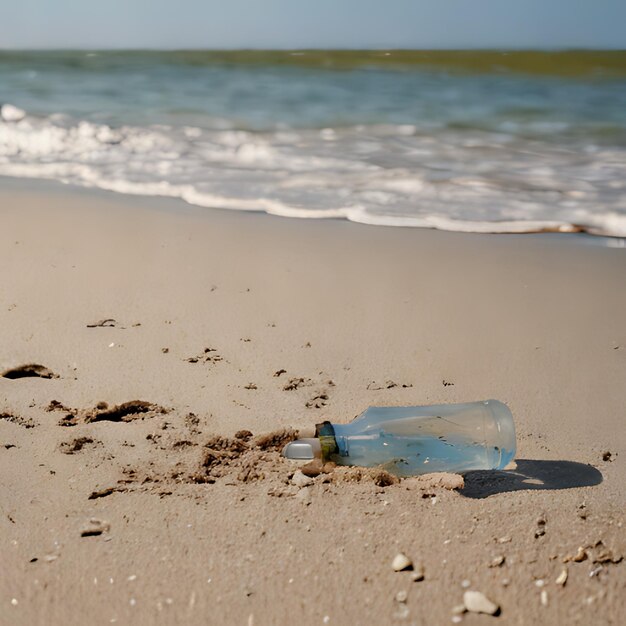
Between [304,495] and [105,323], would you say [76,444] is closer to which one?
[304,495]

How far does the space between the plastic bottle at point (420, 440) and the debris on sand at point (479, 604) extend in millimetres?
362

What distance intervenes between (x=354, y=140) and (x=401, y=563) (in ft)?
16.0

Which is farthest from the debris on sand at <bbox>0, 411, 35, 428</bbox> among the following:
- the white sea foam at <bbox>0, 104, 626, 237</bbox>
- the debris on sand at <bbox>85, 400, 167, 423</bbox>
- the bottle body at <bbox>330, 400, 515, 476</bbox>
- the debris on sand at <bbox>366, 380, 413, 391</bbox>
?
the white sea foam at <bbox>0, 104, 626, 237</bbox>

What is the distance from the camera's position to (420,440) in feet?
5.34

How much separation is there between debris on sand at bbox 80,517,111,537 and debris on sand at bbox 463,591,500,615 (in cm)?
61

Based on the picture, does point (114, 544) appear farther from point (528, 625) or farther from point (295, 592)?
point (528, 625)

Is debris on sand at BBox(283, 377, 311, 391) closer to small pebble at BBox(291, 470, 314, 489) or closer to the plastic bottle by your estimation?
the plastic bottle

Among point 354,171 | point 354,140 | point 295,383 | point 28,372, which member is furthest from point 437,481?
point 354,140

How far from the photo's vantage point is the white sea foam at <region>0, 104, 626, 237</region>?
3.57m

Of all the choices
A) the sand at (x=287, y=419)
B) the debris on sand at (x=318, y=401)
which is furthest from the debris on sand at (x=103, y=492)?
the debris on sand at (x=318, y=401)

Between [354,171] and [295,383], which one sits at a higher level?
[354,171]

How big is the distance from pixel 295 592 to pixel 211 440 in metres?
0.49

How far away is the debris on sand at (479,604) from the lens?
1.17 metres

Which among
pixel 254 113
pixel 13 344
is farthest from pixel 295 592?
pixel 254 113
